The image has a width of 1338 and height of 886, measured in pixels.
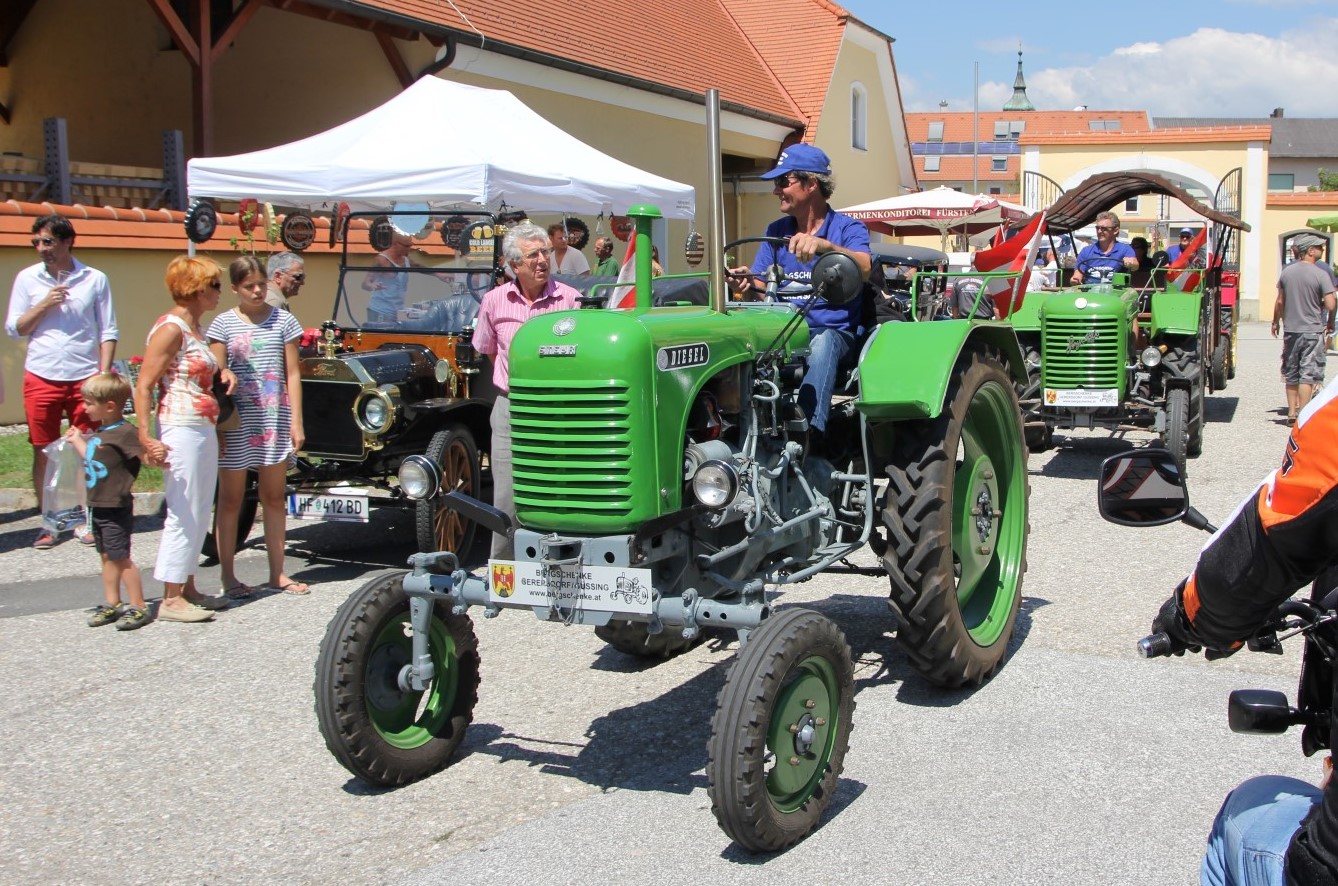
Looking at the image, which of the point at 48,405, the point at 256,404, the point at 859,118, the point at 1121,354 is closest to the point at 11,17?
the point at 48,405

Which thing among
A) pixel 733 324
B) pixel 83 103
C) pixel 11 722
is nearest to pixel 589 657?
pixel 733 324

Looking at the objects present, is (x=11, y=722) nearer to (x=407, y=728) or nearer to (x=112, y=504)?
(x=112, y=504)

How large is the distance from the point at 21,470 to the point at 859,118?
23.8m

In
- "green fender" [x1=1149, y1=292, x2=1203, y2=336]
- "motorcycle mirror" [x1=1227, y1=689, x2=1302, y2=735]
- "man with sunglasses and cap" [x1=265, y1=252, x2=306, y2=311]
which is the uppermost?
"man with sunglasses and cap" [x1=265, y1=252, x2=306, y2=311]

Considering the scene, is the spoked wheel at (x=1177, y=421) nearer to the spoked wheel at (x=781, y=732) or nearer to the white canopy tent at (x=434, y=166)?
the white canopy tent at (x=434, y=166)

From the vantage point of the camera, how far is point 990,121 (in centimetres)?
8825

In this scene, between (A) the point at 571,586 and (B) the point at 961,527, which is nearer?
(A) the point at 571,586

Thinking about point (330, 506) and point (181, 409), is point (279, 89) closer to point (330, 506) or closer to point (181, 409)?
point (330, 506)

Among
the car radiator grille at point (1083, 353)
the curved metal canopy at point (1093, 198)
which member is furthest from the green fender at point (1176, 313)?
the curved metal canopy at point (1093, 198)

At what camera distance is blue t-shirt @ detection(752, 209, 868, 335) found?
199 inches

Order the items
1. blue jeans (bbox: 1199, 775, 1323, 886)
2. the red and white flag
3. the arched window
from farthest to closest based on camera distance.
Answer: the arched window, the red and white flag, blue jeans (bbox: 1199, 775, 1323, 886)

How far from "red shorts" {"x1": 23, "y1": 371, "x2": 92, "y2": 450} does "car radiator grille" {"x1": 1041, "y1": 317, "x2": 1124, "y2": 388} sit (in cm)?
714

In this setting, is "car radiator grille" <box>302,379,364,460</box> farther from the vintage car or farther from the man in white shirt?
the man in white shirt

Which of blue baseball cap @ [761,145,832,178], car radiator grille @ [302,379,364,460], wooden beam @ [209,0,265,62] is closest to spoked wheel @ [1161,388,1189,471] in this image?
blue baseball cap @ [761,145,832,178]
